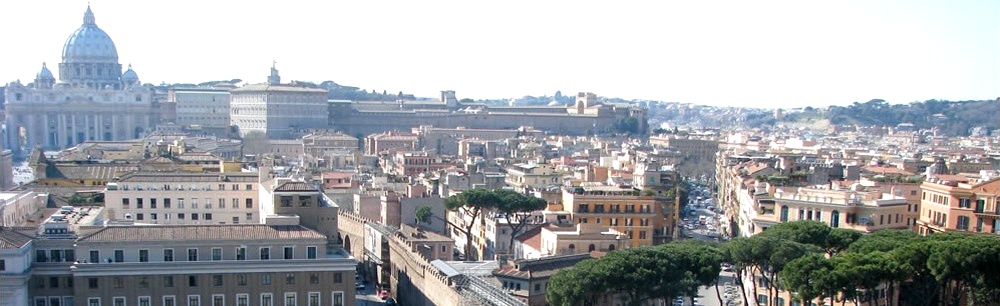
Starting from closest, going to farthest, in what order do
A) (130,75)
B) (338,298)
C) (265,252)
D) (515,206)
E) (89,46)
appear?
(265,252) → (338,298) → (515,206) → (89,46) → (130,75)

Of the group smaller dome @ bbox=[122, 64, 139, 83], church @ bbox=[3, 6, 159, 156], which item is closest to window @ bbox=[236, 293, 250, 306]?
church @ bbox=[3, 6, 159, 156]

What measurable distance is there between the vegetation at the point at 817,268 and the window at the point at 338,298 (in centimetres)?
466

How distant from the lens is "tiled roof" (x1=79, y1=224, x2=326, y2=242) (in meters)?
20.8

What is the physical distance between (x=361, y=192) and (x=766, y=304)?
18142 mm

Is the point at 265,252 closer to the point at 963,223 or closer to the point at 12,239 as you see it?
the point at 12,239

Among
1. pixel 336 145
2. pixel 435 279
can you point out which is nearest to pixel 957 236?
pixel 435 279

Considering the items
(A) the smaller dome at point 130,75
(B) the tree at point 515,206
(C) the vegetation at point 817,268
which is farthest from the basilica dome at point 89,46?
(C) the vegetation at point 817,268

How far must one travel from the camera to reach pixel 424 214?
1364 inches

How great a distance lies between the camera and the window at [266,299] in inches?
838

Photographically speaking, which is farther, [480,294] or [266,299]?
[480,294]

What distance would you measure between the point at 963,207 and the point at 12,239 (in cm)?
2329

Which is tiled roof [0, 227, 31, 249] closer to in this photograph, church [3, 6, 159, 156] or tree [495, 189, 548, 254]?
tree [495, 189, 548, 254]

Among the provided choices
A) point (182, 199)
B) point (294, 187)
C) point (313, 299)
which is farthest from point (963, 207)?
point (182, 199)

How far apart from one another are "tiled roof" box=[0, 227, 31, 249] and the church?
73.0 metres
